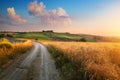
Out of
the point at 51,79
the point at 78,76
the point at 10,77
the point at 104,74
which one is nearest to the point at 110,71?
the point at 104,74

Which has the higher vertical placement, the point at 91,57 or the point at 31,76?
the point at 91,57

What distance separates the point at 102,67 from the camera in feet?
33.9

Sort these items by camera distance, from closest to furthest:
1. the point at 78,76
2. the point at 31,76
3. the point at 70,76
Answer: the point at 78,76
the point at 70,76
the point at 31,76

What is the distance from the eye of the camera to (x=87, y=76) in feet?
34.7

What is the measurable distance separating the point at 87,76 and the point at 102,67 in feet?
3.09

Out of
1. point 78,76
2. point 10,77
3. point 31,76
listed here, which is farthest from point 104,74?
point 10,77

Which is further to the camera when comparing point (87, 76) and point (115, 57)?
point (115, 57)

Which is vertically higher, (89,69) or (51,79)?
(89,69)

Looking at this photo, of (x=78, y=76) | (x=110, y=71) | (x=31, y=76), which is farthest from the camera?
(x=31, y=76)

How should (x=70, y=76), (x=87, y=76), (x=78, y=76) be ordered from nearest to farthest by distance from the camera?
(x=87, y=76), (x=78, y=76), (x=70, y=76)

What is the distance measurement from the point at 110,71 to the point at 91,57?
3369mm

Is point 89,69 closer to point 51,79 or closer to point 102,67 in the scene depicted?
point 102,67

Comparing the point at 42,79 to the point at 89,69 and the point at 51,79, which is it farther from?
the point at 89,69

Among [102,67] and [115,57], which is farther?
[115,57]
